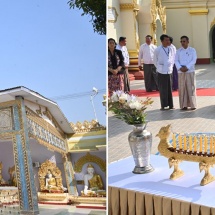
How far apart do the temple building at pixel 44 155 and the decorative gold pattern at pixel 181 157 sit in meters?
0.47

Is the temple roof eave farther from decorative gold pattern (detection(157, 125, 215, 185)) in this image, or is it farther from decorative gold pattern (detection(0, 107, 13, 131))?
decorative gold pattern (detection(157, 125, 215, 185))

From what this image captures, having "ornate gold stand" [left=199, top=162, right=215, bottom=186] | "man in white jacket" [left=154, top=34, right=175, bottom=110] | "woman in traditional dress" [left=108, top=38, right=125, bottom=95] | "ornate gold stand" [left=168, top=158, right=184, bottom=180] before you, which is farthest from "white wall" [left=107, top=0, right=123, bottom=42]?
"ornate gold stand" [left=199, top=162, right=215, bottom=186]

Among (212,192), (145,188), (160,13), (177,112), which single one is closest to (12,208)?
(145,188)

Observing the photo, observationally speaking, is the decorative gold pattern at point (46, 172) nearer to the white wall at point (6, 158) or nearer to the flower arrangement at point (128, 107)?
the white wall at point (6, 158)

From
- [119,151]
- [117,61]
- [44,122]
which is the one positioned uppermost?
[117,61]

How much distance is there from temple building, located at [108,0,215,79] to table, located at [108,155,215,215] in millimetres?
4579

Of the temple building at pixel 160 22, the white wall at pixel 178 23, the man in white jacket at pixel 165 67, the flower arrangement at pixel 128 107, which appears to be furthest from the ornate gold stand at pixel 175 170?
the white wall at pixel 178 23

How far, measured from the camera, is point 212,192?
1807 mm

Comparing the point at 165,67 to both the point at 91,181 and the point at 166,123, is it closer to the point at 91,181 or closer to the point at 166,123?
the point at 166,123

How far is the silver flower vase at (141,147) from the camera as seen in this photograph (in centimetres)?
205

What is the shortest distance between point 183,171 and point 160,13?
23.0 feet

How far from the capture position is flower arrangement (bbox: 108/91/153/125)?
201cm

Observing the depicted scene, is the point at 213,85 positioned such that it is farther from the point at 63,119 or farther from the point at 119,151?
the point at 63,119

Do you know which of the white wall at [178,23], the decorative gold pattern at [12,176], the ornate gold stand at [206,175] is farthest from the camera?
the white wall at [178,23]
